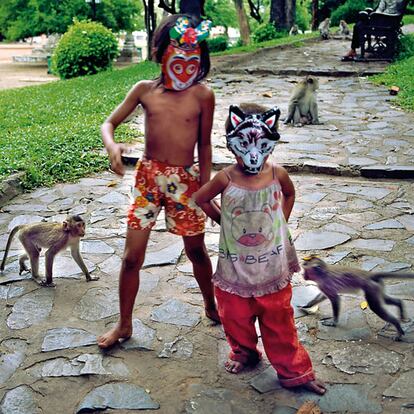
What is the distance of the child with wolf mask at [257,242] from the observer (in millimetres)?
3031

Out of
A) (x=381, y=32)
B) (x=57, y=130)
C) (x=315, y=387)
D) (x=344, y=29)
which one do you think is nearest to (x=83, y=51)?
(x=381, y=32)

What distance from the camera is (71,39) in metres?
18.0

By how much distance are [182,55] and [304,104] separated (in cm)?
606

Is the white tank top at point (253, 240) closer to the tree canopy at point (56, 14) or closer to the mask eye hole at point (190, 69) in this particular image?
the mask eye hole at point (190, 69)

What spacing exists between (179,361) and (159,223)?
7.73 ft

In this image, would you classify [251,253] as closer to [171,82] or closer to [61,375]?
[171,82]

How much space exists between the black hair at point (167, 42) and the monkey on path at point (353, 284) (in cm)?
137

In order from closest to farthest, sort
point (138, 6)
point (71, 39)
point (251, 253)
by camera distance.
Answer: point (251, 253) < point (71, 39) < point (138, 6)

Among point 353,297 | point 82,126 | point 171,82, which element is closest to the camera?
point 171,82

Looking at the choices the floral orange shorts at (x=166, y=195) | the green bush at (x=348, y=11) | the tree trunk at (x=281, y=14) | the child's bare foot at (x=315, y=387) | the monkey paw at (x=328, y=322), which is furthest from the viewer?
the green bush at (x=348, y=11)

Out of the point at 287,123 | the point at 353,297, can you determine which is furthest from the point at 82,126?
the point at 353,297

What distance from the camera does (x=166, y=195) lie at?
354 centimetres

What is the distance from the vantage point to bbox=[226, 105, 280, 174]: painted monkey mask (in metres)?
2.99

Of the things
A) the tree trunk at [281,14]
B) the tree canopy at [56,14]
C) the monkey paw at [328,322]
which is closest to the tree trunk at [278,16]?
the tree trunk at [281,14]
